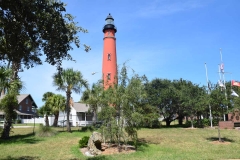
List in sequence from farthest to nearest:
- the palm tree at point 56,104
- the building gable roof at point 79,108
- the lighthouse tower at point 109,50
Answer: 1. the building gable roof at point 79,108
2. the palm tree at point 56,104
3. the lighthouse tower at point 109,50

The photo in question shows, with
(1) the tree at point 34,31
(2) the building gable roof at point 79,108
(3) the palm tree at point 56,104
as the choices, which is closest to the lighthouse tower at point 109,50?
(3) the palm tree at point 56,104

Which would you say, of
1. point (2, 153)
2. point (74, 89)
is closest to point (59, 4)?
point (2, 153)

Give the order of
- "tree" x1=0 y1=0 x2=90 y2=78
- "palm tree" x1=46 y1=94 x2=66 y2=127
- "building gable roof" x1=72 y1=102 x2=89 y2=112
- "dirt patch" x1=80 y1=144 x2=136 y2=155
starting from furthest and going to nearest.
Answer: "building gable roof" x1=72 y1=102 x2=89 y2=112 → "palm tree" x1=46 y1=94 x2=66 y2=127 → "dirt patch" x1=80 y1=144 x2=136 y2=155 → "tree" x1=0 y1=0 x2=90 y2=78

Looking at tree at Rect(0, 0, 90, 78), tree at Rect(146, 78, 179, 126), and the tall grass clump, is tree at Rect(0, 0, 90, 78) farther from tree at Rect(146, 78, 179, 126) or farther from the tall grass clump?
tree at Rect(146, 78, 179, 126)

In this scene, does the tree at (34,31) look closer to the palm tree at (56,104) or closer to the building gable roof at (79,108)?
the palm tree at (56,104)

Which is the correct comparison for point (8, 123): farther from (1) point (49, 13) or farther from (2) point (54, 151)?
(1) point (49, 13)

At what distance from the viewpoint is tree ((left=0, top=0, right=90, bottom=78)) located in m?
6.68

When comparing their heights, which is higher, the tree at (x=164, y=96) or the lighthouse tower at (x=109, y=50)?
the lighthouse tower at (x=109, y=50)

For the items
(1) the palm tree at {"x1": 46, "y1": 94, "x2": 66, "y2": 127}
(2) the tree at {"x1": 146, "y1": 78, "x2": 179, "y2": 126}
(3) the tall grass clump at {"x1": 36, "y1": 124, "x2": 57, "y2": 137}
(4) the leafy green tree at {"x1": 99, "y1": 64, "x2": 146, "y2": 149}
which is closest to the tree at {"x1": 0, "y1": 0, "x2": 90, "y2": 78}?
(4) the leafy green tree at {"x1": 99, "y1": 64, "x2": 146, "y2": 149}

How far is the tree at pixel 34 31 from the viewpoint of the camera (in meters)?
6.68

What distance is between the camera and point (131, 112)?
48.0 ft

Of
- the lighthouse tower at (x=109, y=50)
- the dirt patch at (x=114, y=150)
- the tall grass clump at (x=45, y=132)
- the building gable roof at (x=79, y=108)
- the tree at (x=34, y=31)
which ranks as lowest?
the dirt patch at (x=114, y=150)

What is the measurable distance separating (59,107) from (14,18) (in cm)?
3217

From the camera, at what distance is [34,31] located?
725 cm
